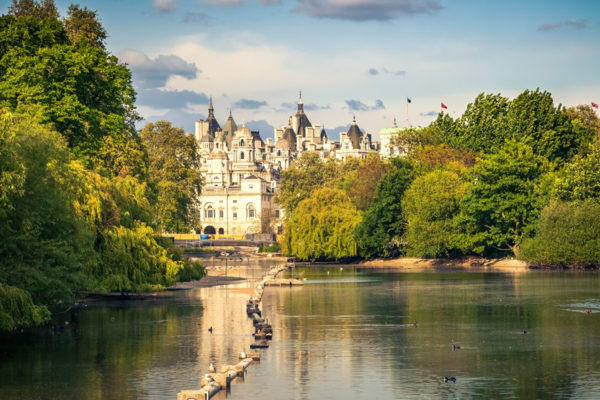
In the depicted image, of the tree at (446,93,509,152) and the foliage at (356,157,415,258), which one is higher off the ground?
the tree at (446,93,509,152)

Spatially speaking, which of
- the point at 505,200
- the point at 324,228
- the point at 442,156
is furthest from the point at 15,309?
the point at 442,156

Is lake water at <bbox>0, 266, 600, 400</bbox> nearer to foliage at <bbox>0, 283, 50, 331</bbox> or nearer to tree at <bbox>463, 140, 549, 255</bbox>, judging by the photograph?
foliage at <bbox>0, 283, 50, 331</bbox>

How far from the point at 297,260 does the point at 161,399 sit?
283 feet

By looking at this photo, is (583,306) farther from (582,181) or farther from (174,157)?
(174,157)

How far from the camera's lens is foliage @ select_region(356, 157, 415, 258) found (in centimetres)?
9688

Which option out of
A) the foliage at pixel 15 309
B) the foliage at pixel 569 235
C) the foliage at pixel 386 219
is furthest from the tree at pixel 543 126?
the foliage at pixel 15 309

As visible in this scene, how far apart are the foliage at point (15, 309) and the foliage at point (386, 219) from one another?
64.8 m


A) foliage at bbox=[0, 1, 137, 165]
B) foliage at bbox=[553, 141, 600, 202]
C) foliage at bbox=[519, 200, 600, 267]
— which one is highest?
foliage at bbox=[0, 1, 137, 165]

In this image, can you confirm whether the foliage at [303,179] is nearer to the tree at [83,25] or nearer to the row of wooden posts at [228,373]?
the tree at [83,25]

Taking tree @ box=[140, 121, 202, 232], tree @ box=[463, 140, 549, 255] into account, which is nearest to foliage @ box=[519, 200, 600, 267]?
tree @ box=[463, 140, 549, 255]

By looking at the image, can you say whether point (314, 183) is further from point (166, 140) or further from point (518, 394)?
point (518, 394)

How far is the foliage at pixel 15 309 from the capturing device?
108 feet

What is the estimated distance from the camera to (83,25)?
7162 cm

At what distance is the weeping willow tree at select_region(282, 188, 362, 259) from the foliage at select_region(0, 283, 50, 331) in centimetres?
6791
